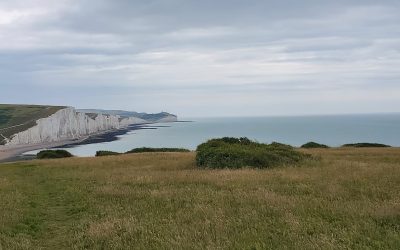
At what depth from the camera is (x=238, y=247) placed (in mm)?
8586

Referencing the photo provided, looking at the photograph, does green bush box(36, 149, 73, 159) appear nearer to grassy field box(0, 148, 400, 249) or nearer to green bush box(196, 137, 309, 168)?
green bush box(196, 137, 309, 168)

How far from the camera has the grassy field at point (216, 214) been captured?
923 centimetres

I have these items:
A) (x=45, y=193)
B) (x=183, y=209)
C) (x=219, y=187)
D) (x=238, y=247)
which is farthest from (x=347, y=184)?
(x=45, y=193)

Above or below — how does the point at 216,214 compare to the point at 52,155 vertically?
above

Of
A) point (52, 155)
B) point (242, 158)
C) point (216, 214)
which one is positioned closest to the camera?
point (216, 214)

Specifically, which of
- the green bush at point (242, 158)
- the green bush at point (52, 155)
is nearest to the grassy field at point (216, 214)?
the green bush at point (242, 158)

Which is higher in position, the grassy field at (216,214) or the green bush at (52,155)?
the grassy field at (216,214)

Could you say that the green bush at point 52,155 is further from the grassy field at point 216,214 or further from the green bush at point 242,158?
the grassy field at point 216,214

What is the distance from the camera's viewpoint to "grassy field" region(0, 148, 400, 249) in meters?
9.23

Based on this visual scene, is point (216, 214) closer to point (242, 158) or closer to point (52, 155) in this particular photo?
point (242, 158)

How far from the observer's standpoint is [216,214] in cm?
1201

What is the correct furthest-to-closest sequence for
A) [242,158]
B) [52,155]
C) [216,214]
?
[52,155], [242,158], [216,214]

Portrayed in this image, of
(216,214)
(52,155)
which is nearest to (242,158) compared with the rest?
(216,214)

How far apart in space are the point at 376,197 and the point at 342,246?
6.75m
